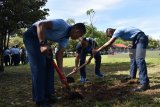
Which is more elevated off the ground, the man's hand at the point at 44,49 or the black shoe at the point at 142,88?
the man's hand at the point at 44,49

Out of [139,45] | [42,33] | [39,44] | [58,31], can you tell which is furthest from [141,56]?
[42,33]

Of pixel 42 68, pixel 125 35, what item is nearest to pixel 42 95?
pixel 42 68

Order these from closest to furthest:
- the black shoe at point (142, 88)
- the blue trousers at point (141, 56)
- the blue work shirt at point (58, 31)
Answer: the blue work shirt at point (58, 31), the black shoe at point (142, 88), the blue trousers at point (141, 56)

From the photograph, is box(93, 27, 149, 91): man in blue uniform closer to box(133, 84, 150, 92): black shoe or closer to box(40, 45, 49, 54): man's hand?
box(133, 84, 150, 92): black shoe

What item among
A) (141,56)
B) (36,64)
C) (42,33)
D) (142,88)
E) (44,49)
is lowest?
(142,88)

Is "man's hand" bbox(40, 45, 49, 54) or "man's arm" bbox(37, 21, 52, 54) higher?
"man's arm" bbox(37, 21, 52, 54)

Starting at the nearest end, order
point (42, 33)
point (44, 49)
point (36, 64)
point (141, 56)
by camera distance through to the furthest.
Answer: point (44, 49), point (42, 33), point (36, 64), point (141, 56)

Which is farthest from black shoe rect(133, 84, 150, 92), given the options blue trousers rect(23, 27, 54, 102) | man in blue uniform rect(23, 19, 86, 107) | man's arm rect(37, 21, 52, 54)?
man's arm rect(37, 21, 52, 54)

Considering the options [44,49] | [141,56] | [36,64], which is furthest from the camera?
[141,56]

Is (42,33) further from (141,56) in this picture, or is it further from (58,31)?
(141,56)

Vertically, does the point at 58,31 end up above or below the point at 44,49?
above

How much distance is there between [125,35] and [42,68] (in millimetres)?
3418

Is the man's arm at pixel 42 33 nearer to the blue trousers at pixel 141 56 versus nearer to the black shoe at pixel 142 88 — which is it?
the black shoe at pixel 142 88

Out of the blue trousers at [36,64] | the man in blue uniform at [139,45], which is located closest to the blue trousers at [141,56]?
the man in blue uniform at [139,45]
